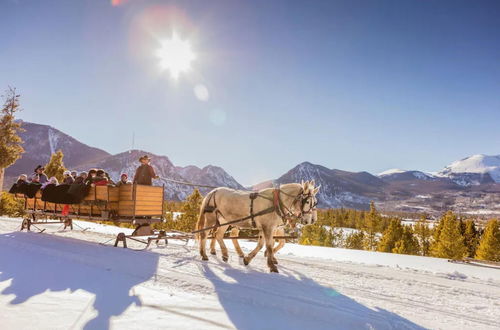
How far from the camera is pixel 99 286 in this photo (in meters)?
5.15

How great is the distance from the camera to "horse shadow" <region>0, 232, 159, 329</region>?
4.17 m

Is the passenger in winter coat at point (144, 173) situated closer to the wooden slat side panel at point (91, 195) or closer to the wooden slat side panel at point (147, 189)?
the wooden slat side panel at point (147, 189)

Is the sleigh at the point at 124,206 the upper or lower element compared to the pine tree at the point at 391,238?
upper

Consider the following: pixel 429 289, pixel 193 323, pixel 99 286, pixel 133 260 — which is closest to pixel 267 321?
pixel 193 323

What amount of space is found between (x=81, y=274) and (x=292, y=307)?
399 cm

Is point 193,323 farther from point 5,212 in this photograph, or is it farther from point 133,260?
point 5,212

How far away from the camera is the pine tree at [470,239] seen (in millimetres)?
44844

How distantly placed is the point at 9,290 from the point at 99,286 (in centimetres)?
122

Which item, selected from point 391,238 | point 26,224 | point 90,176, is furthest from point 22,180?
point 391,238

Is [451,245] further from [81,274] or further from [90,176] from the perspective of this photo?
[81,274]

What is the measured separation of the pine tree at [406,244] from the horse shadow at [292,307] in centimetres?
4524

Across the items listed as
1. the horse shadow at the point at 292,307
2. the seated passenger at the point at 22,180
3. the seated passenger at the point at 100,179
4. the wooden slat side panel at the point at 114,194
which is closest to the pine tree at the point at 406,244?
the seated passenger at the point at 100,179

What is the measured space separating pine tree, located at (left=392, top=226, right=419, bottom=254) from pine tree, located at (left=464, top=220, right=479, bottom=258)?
6787mm

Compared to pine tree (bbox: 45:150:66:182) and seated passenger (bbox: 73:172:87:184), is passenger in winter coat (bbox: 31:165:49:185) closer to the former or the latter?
seated passenger (bbox: 73:172:87:184)
